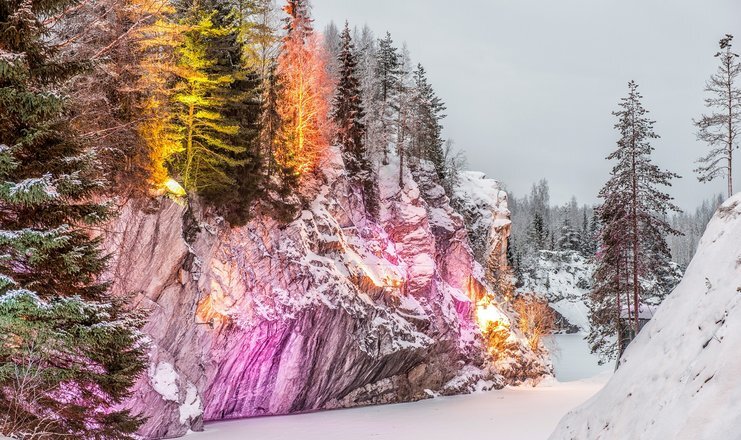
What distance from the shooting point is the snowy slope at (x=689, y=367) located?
550cm

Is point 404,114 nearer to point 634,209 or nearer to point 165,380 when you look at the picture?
point 634,209

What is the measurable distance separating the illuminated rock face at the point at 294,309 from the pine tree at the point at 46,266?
20.8ft

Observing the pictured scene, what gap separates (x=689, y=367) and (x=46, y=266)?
903 centimetres

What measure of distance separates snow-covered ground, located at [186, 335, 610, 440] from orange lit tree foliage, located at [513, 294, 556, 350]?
12.3m

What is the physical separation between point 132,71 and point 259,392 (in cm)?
1516

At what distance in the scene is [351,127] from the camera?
36.1 meters

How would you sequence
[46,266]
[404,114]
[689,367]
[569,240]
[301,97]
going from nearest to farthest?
[689,367] < [46,266] < [301,97] < [404,114] < [569,240]

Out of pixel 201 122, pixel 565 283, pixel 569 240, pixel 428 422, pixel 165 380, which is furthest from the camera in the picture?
pixel 569 240

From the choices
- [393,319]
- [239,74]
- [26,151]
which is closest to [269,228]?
[239,74]

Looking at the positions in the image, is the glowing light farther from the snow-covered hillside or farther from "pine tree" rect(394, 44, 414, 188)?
the snow-covered hillside

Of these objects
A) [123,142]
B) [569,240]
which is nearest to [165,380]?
[123,142]

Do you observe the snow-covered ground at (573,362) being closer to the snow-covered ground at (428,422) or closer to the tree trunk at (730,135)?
the snow-covered ground at (428,422)

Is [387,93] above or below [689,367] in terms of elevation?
above

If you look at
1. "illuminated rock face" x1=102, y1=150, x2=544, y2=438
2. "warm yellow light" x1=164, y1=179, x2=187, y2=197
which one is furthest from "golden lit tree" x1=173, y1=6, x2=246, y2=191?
"illuminated rock face" x1=102, y1=150, x2=544, y2=438
